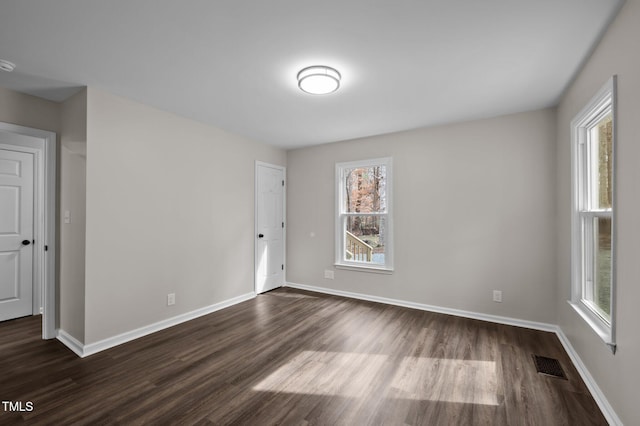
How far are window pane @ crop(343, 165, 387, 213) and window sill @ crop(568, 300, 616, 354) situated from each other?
239 centimetres

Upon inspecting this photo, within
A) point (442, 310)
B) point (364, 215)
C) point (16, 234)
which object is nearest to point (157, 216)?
point (16, 234)

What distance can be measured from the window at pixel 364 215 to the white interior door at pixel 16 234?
4191 millimetres

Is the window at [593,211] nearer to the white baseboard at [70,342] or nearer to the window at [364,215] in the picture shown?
the window at [364,215]

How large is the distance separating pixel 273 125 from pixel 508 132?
292 centimetres

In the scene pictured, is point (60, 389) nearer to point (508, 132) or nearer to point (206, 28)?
point (206, 28)

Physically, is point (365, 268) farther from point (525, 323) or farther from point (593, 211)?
point (593, 211)

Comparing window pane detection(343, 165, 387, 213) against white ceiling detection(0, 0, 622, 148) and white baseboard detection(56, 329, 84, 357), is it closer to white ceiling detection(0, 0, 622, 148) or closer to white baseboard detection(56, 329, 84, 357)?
white ceiling detection(0, 0, 622, 148)

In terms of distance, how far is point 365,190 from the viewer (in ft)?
14.9

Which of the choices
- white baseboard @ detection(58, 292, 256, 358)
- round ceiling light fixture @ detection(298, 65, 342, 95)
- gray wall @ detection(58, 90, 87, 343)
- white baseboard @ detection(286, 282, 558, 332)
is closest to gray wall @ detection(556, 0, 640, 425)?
white baseboard @ detection(286, 282, 558, 332)

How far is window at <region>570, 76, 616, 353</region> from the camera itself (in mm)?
2102

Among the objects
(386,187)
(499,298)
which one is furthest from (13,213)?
(499,298)

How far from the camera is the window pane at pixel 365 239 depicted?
14.4 ft

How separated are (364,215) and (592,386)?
300 cm

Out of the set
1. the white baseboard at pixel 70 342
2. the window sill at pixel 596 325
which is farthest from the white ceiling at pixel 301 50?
the white baseboard at pixel 70 342
